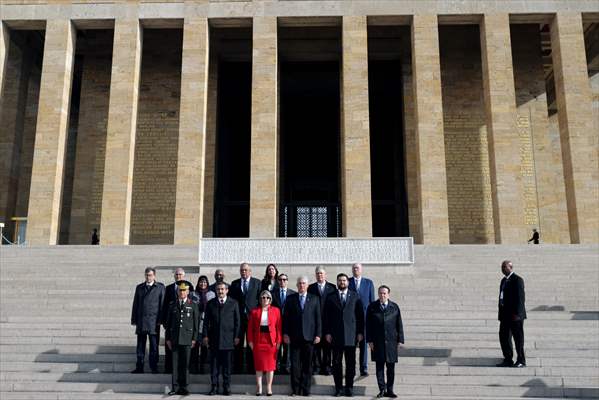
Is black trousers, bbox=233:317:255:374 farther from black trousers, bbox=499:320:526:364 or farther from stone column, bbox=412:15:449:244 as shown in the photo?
stone column, bbox=412:15:449:244

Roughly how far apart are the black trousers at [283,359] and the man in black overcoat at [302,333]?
43 cm

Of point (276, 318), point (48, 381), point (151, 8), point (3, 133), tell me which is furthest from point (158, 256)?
point (3, 133)

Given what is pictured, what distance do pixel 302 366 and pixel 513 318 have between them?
2.92 m

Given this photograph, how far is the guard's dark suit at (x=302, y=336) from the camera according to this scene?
23.1 feet

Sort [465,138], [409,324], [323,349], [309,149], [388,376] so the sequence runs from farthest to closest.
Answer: [309,149] → [465,138] → [409,324] → [323,349] → [388,376]

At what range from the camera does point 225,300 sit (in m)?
7.27

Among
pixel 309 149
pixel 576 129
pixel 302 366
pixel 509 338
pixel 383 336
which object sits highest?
pixel 309 149

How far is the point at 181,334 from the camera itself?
7.07m

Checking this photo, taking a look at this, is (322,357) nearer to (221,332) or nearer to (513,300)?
(221,332)

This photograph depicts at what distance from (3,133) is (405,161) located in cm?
1554

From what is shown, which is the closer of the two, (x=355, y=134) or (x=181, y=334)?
(x=181, y=334)

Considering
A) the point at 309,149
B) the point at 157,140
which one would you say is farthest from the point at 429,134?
the point at 157,140

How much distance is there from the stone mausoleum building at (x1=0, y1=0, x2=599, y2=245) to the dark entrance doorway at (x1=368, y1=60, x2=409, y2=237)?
59 mm

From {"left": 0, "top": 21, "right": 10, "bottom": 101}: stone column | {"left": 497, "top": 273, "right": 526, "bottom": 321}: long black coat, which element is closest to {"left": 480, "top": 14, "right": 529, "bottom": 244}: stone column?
{"left": 497, "top": 273, "right": 526, "bottom": 321}: long black coat
